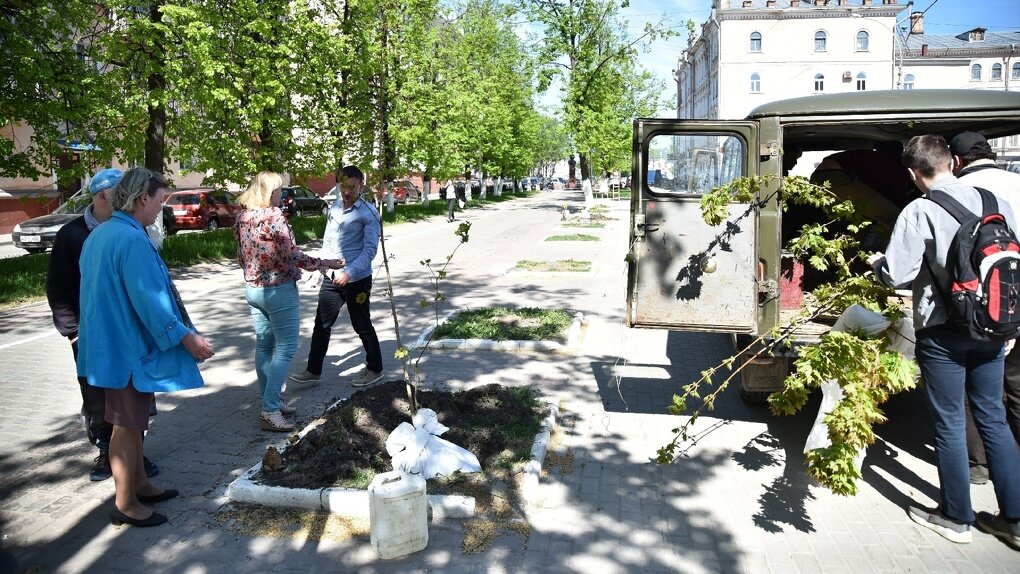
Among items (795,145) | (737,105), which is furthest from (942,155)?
(737,105)

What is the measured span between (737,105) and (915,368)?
6588 cm

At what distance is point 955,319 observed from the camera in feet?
11.5

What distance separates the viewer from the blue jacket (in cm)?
373

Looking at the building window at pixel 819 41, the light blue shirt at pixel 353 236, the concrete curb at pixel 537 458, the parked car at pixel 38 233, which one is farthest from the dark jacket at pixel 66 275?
the building window at pixel 819 41

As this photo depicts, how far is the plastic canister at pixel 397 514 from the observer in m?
3.58

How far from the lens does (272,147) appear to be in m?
17.5

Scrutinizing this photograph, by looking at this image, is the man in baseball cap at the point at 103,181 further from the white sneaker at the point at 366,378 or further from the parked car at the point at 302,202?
the parked car at the point at 302,202

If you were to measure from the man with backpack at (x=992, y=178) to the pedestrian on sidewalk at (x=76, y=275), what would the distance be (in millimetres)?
4855

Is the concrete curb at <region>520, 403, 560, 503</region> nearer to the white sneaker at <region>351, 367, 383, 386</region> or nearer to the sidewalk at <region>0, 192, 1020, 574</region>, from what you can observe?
the sidewalk at <region>0, 192, 1020, 574</region>

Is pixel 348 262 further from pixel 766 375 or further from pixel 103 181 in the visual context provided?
pixel 766 375

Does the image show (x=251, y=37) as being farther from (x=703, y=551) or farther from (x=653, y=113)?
(x=653, y=113)

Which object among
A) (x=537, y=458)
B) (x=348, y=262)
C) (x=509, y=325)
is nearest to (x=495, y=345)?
(x=509, y=325)

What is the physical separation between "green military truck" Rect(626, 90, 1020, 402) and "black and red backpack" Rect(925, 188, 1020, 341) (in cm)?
155

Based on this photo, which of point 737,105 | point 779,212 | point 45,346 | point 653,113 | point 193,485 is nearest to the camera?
point 193,485
